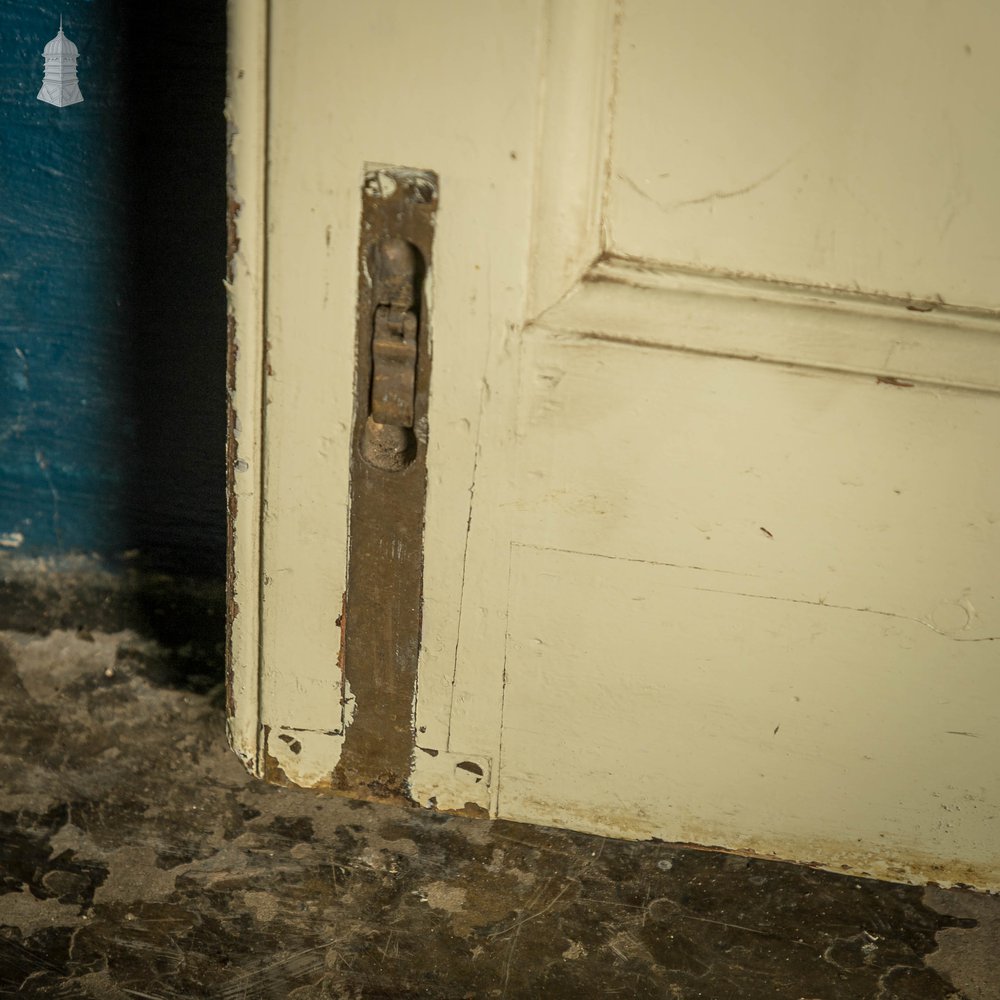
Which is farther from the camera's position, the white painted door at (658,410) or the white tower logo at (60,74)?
the white tower logo at (60,74)

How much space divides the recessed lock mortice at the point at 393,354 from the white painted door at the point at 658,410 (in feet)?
0.09

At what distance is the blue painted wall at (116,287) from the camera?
5.11 ft

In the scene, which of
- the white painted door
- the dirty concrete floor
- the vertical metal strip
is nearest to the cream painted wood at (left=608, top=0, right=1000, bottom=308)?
the white painted door

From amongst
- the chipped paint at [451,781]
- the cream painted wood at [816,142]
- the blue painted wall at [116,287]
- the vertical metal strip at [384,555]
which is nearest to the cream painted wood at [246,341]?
the vertical metal strip at [384,555]

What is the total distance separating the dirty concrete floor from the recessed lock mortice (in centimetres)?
60

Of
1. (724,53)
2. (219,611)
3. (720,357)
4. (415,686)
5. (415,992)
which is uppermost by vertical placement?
(724,53)

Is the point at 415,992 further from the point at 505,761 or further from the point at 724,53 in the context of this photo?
the point at 724,53

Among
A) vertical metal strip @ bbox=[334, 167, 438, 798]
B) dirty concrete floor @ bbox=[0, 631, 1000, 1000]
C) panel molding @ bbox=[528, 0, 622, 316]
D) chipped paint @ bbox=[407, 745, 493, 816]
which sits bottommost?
dirty concrete floor @ bbox=[0, 631, 1000, 1000]

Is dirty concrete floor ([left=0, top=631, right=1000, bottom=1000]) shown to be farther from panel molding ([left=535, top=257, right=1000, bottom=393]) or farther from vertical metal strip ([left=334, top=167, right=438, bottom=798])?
panel molding ([left=535, top=257, right=1000, bottom=393])

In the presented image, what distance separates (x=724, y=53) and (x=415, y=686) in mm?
802

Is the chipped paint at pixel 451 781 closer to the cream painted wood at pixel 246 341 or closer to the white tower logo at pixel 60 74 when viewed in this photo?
the cream painted wood at pixel 246 341

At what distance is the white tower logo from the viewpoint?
5.08 ft

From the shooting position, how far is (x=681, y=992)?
136 cm

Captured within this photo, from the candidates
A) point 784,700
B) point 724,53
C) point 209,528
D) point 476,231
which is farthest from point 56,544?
point 724,53
